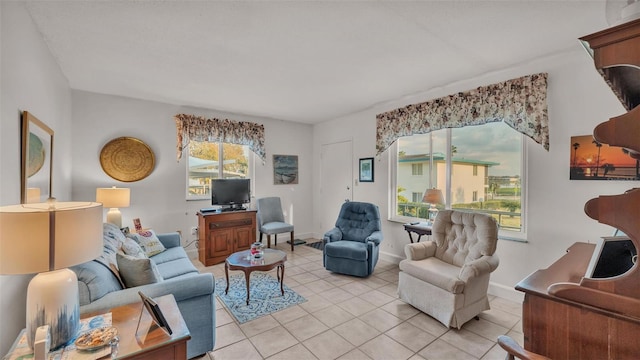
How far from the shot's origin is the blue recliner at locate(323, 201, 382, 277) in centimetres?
348

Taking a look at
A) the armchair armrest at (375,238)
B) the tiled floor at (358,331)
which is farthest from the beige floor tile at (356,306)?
the armchair armrest at (375,238)

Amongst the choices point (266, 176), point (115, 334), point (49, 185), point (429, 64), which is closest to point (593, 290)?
point (115, 334)

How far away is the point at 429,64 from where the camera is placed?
9.03 feet

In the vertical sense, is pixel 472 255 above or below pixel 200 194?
below

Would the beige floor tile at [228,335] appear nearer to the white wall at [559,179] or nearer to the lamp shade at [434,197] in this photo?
the lamp shade at [434,197]

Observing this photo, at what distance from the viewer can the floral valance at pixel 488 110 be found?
2684 millimetres

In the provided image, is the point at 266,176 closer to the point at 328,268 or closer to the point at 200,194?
the point at 200,194

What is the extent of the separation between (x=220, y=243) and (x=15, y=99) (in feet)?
9.72

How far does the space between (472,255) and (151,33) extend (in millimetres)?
3484

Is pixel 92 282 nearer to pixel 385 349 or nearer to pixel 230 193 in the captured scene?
pixel 385 349

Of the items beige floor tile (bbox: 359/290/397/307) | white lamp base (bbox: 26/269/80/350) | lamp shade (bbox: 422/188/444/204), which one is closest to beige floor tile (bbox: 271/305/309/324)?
beige floor tile (bbox: 359/290/397/307)

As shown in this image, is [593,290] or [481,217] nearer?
[593,290]

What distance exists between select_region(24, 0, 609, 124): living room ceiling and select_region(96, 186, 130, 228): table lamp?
134 cm

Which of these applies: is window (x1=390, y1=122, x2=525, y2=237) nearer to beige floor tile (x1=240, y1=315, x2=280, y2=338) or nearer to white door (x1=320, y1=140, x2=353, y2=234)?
white door (x1=320, y1=140, x2=353, y2=234)
